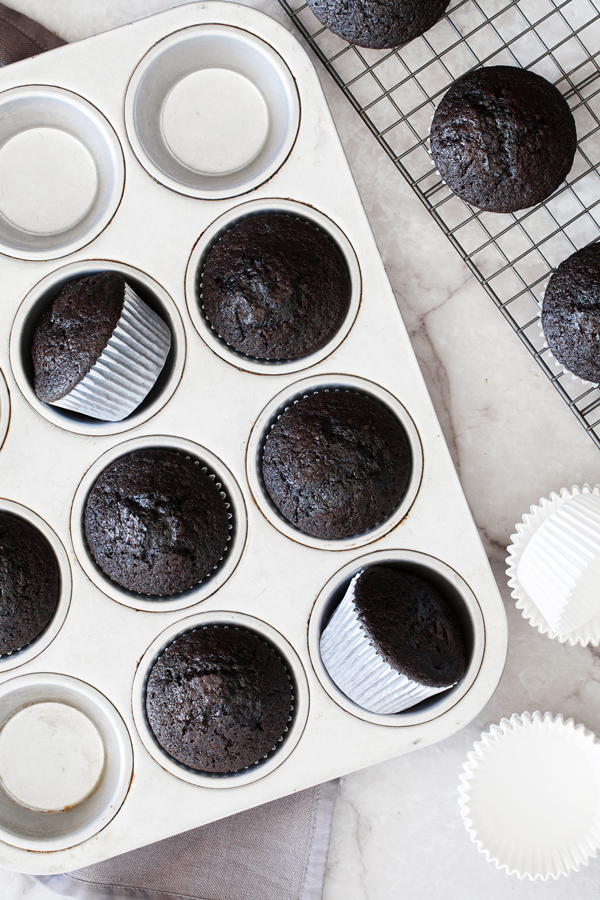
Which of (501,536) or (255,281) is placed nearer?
(255,281)

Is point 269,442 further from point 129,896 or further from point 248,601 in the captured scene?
point 129,896

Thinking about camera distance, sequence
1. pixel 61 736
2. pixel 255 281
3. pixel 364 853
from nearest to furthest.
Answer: pixel 255 281
pixel 61 736
pixel 364 853

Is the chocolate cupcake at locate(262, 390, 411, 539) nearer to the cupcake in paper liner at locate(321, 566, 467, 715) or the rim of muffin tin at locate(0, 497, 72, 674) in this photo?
the cupcake in paper liner at locate(321, 566, 467, 715)

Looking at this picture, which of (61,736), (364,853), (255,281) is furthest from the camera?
(364,853)

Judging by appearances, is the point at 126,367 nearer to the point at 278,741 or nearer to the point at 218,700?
the point at 218,700

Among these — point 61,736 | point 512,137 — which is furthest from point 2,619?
point 512,137

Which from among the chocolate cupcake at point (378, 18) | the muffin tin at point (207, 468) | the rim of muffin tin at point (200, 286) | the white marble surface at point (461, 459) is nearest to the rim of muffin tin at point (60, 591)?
the muffin tin at point (207, 468)

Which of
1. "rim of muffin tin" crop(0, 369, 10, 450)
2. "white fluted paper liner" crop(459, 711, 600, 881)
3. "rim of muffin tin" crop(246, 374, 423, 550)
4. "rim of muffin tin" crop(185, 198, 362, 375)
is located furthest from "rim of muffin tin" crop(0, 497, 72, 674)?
"white fluted paper liner" crop(459, 711, 600, 881)

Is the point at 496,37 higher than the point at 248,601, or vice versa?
the point at 496,37

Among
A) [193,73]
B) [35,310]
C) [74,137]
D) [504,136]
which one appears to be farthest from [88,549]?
[504,136]
